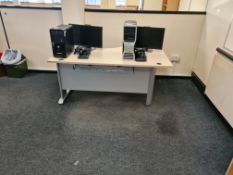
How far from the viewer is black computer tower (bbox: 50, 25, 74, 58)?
226cm

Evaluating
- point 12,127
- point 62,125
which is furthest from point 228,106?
point 12,127

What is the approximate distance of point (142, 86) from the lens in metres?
2.65

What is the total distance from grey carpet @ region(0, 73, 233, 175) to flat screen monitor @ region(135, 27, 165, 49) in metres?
0.83

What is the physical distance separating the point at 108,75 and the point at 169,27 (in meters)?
1.52

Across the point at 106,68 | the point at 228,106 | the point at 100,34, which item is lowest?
the point at 228,106

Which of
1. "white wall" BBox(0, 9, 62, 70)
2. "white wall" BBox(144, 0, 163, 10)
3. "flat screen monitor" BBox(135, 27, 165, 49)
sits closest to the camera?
"flat screen monitor" BBox(135, 27, 165, 49)

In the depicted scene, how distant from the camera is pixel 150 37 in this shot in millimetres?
2713

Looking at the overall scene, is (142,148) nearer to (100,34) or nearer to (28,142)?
(28,142)

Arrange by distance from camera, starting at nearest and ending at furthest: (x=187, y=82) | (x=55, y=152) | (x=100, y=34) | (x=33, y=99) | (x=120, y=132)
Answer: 1. (x=55, y=152)
2. (x=120, y=132)
3. (x=100, y=34)
4. (x=33, y=99)
5. (x=187, y=82)

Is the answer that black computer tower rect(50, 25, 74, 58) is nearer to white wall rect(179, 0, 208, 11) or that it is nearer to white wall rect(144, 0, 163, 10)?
white wall rect(179, 0, 208, 11)

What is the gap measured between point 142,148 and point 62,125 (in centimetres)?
105

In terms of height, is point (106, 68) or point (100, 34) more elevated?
point (100, 34)

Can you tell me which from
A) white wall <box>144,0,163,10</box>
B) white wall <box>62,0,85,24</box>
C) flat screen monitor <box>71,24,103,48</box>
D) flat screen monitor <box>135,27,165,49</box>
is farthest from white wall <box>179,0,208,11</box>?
white wall <box>62,0,85,24</box>

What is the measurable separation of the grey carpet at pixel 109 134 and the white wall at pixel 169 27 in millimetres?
860
